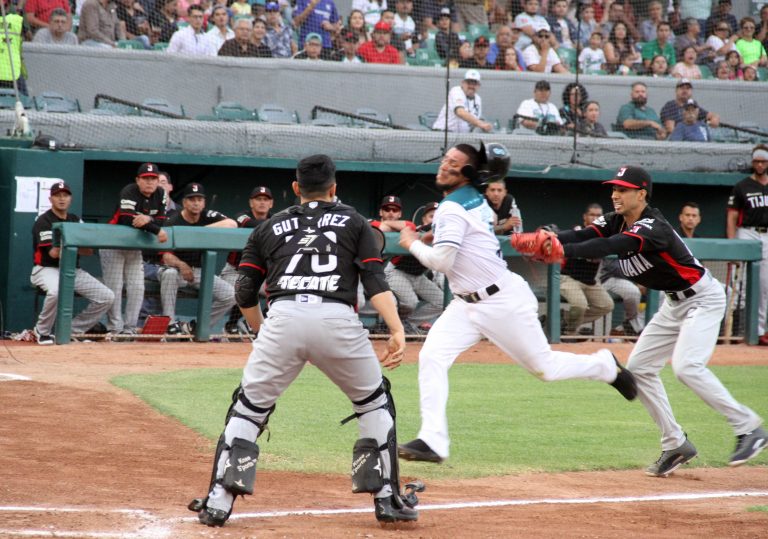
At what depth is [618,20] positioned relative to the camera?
59.3 ft

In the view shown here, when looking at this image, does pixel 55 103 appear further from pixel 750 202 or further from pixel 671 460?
pixel 671 460

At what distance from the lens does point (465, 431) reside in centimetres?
742

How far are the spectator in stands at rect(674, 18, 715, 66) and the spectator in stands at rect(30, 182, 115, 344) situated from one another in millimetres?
11083

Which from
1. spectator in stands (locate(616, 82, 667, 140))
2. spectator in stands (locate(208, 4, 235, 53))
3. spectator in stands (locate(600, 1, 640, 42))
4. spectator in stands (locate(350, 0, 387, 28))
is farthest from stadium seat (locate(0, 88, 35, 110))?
spectator in stands (locate(600, 1, 640, 42))

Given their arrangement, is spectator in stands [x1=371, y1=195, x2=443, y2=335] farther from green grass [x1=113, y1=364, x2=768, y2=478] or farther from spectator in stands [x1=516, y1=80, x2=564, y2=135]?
spectator in stands [x1=516, y1=80, x2=564, y2=135]

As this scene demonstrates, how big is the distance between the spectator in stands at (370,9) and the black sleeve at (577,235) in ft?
35.5

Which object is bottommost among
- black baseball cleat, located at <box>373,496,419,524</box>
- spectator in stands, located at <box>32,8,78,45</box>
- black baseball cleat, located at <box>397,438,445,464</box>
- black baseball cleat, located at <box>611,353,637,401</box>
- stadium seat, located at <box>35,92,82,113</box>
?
black baseball cleat, located at <box>373,496,419,524</box>

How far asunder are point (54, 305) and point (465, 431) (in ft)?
19.5

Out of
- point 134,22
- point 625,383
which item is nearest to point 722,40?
point 134,22

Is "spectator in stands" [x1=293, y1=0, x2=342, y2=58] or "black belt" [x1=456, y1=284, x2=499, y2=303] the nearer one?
"black belt" [x1=456, y1=284, x2=499, y2=303]

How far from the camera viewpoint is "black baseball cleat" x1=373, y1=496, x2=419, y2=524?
15.4 feet

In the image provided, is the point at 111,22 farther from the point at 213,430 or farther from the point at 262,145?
the point at 213,430

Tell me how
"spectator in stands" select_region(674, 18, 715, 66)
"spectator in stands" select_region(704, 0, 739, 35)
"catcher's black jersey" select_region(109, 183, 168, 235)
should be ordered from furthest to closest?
"spectator in stands" select_region(704, 0, 739, 35) → "spectator in stands" select_region(674, 18, 715, 66) → "catcher's black jersey" select_region(109, 183, 168, 235)

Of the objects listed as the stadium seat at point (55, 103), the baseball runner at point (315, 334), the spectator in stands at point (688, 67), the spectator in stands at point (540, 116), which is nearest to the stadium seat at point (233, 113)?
the stadium seat at point (55, 103)
